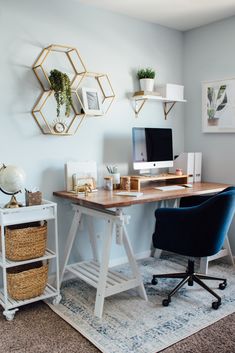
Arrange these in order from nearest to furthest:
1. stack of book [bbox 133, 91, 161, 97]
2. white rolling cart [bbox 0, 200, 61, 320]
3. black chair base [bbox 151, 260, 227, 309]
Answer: white rolling cart [bbox 0, 200, 61, 320], black chair base [bbox 151, 260, 227, 309], stack of book [bbox 133, 91, 161, 97]

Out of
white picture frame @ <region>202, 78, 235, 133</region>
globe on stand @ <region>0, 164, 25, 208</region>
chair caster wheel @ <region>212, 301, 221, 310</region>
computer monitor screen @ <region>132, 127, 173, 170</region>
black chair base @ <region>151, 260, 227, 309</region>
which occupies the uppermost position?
white picture frame @ <region>202, 78, 235, 133</region>

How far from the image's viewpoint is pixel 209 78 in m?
3.65

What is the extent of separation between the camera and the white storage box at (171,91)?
3.55 meters

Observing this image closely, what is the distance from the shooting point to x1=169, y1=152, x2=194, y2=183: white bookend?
11.7 feet

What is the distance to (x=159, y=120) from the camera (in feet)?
12.3

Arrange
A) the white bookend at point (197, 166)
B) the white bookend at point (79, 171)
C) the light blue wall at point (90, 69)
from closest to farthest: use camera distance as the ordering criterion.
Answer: the light blue wall at point (90, 69) → the white bookend at point (79, 171) → the white bookend at point (197, 166)

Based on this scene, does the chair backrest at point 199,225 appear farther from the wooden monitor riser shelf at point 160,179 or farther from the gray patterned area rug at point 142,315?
the wooden monitor riser shelf at point 160,179

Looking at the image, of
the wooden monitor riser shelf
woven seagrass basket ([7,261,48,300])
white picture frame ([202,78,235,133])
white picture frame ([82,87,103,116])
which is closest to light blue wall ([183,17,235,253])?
white picture frame ([202,78,235,133])

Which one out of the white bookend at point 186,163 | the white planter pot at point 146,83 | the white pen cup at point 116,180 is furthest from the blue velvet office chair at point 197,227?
the white planter pot at point 146,83

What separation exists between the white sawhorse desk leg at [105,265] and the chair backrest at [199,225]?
1.03ft

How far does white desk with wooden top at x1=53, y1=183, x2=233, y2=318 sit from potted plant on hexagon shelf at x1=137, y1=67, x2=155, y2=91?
972mm

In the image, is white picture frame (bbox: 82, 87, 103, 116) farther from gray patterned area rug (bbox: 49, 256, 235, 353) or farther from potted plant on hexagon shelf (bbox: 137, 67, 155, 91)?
gray patterned area rug (bbox: 49, 256, 235, 353)

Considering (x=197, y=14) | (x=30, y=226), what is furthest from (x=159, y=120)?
(x=30, y=226)

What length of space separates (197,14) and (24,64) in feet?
5.44
